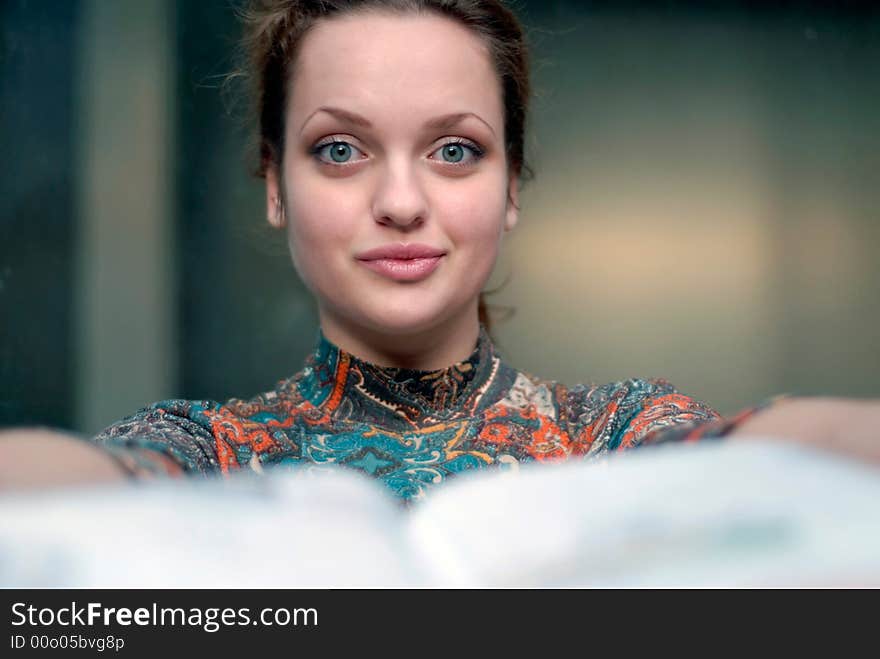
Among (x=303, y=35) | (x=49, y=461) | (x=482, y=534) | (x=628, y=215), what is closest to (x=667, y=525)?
(x=482, y=534)

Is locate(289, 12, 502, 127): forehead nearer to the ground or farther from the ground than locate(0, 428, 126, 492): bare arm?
farther from the ground

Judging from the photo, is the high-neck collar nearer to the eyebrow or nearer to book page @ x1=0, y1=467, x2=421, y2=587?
the eyebrow

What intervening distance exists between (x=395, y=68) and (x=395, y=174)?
101mm

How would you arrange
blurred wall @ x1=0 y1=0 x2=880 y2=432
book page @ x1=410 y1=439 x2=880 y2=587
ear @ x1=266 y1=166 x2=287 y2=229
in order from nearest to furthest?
1. book page @ x1=410 y1=439 x2=880 y2=587
2. ear @ x1=266 y1=166 x2=287 y2=229
3. blurred wall @ x1=0 y1=0 x2=880 y2=432

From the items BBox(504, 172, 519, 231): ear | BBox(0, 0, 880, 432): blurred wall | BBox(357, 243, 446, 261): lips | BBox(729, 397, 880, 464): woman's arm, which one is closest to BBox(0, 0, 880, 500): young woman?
BBox(357, 243, 446, 261): lips

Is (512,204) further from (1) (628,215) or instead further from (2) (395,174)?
(1) (628,215)

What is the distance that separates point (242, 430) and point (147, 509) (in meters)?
0.50

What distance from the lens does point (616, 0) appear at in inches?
69.6

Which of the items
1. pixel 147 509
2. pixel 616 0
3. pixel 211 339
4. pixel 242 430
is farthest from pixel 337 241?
pixel 616 0

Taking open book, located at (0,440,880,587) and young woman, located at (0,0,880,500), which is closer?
open book, located at (0,440,880,587)

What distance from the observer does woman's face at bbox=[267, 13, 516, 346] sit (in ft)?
2.77

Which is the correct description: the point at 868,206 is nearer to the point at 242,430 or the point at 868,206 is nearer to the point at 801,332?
the point at 801,332

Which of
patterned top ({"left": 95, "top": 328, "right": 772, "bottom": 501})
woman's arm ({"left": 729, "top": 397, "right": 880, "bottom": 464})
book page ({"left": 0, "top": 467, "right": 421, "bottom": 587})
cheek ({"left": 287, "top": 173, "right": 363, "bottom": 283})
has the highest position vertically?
cheek ({"left": 287, "top": 173, "right": 363, "bottom": 283})

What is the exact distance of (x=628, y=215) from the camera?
178cm
